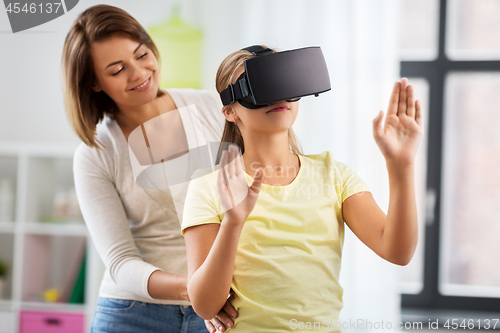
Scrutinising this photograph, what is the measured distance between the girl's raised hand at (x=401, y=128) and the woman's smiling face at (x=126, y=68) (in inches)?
23.0

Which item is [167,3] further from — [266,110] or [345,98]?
[266,110]

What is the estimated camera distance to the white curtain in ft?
7.39

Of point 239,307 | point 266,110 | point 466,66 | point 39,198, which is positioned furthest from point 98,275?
point 466,66

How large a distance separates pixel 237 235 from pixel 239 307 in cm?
17

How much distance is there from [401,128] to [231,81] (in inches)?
13.2

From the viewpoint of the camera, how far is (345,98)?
7.44 ft

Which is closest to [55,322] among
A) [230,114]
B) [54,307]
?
[54,307]

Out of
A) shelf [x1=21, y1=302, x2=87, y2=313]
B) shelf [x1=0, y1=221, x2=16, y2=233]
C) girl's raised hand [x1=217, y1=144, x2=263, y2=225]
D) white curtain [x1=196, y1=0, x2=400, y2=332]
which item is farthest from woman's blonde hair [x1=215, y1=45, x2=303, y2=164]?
shelf [x1=0, y1=221, x2=16, y2=233]

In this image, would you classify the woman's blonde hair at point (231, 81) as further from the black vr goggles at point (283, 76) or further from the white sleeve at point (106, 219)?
the white sleeve at point (106, 219)

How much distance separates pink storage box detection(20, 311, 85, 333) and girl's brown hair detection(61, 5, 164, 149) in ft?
4.22

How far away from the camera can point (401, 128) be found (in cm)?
76

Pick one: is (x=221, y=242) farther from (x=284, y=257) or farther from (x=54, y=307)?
(x=54, y=307)

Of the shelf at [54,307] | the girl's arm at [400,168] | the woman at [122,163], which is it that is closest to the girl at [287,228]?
the girl's arm at [400,168]

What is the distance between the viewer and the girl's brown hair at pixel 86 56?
1.06 m
